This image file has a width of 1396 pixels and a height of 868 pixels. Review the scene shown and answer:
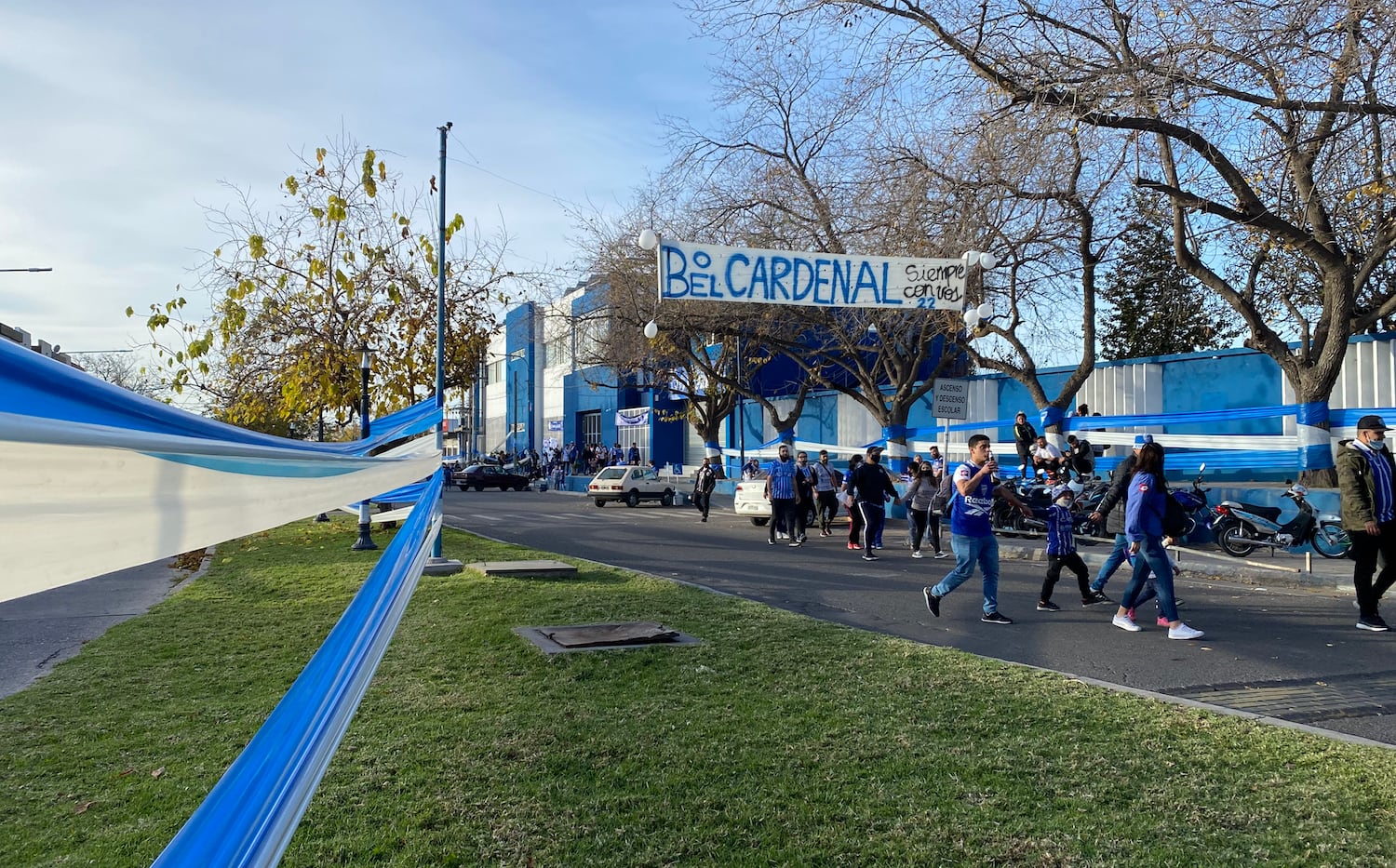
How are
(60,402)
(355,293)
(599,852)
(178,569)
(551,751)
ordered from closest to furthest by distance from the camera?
(60,402) → (599,852) → (551,751) → (178,569) → (355,293)

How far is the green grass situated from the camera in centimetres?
409

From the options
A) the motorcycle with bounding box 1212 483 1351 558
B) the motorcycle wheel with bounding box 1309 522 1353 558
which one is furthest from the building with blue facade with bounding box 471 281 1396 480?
the motorcycle wheel with bounding box 1309 522 1353 558

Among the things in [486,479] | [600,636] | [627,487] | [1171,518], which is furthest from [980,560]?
[486,479]

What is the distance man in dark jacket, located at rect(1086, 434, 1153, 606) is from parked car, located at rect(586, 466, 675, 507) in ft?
71.0

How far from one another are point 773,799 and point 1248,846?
183 cm

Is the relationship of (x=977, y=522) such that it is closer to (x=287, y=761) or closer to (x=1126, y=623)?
(x=1126, y=623)

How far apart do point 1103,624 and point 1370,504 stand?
7.69 ft

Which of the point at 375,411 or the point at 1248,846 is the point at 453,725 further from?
the point at 375,411

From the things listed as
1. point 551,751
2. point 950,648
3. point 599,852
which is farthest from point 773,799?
point 950,648

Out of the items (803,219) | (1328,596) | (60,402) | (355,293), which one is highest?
(803,219)

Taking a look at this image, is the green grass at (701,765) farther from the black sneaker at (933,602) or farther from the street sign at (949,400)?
the street sign at (949,400)

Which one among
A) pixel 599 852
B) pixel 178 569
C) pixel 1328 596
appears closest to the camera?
pixel 599 852

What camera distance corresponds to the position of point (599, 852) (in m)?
4.02

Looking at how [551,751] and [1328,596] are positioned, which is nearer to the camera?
[551,751]
